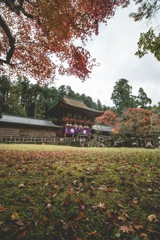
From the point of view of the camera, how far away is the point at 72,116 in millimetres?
31500

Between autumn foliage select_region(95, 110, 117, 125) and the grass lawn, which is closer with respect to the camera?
the grass lawn

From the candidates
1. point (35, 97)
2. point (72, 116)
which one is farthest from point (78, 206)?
point (35, 97)

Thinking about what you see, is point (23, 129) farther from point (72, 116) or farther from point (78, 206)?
point (78, 206)

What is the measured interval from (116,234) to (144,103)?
5125 centimetres

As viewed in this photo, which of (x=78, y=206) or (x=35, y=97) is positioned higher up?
(x=35, y=97)

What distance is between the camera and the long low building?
21312mm

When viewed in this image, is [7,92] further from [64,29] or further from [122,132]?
A: [64,29]

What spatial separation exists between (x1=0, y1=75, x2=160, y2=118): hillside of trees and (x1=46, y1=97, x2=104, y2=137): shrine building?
11.8 meters

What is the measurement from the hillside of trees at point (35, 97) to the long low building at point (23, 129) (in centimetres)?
1545

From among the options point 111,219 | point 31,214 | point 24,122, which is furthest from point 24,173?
point 24,122

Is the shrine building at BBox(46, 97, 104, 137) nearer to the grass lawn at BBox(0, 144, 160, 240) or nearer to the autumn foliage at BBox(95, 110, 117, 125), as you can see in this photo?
the autumn foliage at BBox(95, 110, 117, 125)

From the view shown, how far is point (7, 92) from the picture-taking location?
150 feet

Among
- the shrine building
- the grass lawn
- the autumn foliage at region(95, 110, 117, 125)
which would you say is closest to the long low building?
the shrine building

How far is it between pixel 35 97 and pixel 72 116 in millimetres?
23412
